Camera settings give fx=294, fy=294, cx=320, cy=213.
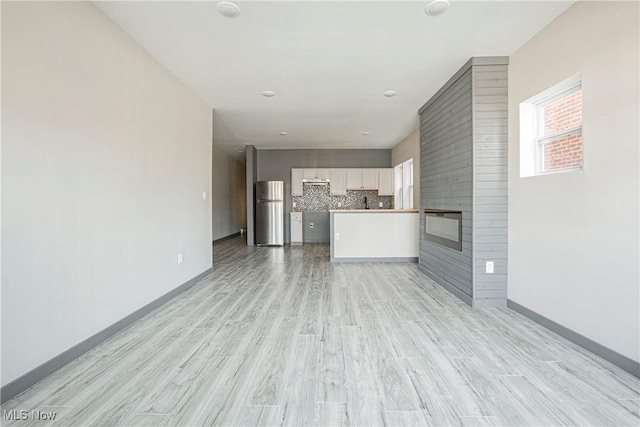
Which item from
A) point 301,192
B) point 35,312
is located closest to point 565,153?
point 35,312

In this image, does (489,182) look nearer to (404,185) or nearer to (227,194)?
(404,185)

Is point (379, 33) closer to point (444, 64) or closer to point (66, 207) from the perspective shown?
point (444, 64)

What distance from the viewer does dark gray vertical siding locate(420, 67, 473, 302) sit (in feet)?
10.1

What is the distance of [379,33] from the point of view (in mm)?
2504

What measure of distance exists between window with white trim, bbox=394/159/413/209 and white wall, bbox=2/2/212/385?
5264 mm

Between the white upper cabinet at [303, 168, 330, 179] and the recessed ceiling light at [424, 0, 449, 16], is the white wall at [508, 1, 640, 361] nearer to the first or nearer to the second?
the recessed ceiling light at [424, 0, 449, 16]

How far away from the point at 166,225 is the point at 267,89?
80.5 inches

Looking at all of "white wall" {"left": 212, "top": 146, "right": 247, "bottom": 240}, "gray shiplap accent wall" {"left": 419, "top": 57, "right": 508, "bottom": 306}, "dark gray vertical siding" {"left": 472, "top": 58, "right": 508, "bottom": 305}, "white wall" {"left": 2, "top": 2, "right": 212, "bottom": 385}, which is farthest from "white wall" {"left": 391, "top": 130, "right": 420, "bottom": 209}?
"white wall" {"left": 212, "top": 146, "right": 247, "bottom": 240}

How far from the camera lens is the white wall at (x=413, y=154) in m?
6.04

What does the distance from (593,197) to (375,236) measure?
3.49m

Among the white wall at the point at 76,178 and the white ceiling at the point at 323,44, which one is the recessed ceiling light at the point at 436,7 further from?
the white wall at the point at 76,178

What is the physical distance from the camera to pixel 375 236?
5.34 meters

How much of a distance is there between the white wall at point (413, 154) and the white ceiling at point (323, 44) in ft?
5.93

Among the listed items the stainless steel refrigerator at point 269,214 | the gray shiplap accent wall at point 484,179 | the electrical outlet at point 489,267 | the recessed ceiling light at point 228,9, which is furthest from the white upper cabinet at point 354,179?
the recessed ceiling light at point 228,9
